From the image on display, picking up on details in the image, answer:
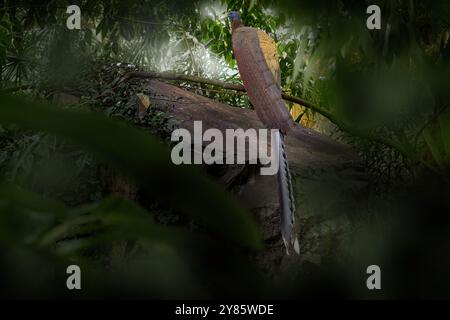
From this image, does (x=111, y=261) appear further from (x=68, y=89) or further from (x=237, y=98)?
(x=237, y=98)

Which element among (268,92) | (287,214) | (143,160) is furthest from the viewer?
(268,92)

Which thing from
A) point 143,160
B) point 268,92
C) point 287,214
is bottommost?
point 143,160

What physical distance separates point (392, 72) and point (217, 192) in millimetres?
1939

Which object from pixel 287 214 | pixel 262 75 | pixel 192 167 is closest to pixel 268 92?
pixel 262 75

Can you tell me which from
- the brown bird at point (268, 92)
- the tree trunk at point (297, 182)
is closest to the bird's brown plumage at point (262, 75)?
the brown bird at point (268, 92)

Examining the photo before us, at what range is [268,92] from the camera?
211 cm

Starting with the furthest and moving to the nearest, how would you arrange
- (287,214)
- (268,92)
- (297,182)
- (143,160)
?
(297,182)
(268,92)
(287,214)
(143,160)

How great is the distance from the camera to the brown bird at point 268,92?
180cm

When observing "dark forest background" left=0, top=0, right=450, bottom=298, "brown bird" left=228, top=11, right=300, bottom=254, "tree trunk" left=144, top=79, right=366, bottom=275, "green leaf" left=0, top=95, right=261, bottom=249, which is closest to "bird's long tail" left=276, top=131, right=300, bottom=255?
"brown bird" left=228, top=11, right=300, bottom=254

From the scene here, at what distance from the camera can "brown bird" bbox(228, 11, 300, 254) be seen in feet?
5.91

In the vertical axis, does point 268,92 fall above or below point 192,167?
above

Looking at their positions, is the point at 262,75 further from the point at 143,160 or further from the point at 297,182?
the point at 143,160

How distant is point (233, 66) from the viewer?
370cm

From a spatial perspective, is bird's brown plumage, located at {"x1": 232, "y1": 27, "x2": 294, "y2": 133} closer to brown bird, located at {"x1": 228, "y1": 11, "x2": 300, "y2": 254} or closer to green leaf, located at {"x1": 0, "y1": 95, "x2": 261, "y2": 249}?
brown bird, located at {"x1": 228, "y1": 11, "x2": 300, "y2": 254}
